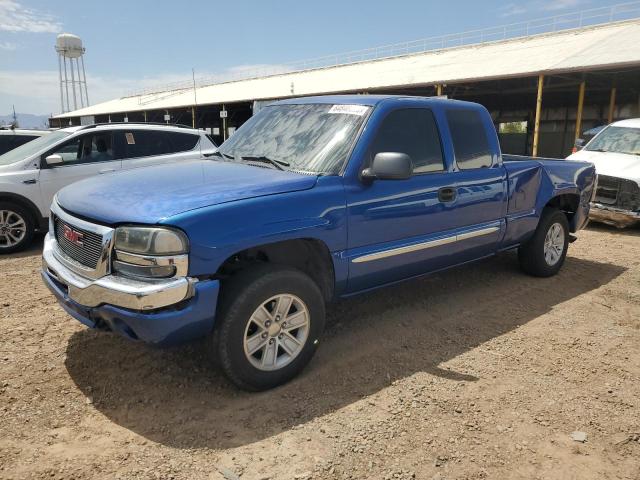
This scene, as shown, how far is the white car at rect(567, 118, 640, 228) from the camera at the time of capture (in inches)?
307

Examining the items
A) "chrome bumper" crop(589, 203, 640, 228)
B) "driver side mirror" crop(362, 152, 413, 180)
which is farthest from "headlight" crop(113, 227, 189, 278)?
"chrome bumper" crop(589, 203, 640, 228)

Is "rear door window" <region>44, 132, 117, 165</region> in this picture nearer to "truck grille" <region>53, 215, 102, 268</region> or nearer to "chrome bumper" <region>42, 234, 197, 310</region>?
"truck grille" <region>53, 215, 102, 268</region>

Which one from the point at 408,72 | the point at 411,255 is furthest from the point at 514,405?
the point at 408,72

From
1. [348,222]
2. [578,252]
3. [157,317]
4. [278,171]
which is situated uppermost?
[278,171]

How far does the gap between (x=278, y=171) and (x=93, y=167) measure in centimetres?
489

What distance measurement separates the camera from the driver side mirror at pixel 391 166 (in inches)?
127

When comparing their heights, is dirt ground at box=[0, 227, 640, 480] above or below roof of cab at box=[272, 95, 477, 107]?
below

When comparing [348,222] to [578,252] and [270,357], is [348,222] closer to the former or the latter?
[270,357]

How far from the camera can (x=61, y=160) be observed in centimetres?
677

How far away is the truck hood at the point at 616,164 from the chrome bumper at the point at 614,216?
1.75 ft

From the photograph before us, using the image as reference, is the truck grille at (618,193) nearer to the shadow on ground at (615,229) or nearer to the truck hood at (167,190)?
the shadow on ground at (615,229)

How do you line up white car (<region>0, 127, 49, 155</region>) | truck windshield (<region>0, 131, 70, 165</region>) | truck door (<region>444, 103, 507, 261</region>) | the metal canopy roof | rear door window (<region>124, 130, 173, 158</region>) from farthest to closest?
the metal canopy roof → white car (<region>0, 127, 49, 155</region>) → rear door window (<region>124, 130, 173, 158</region>) → truck windshield (<region>0, 131, 70, 165</region>) → truck door (<region>444, 103, 507, 261</region>)

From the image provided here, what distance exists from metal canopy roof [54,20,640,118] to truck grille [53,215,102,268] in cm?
1614

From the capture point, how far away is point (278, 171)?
132 inches
